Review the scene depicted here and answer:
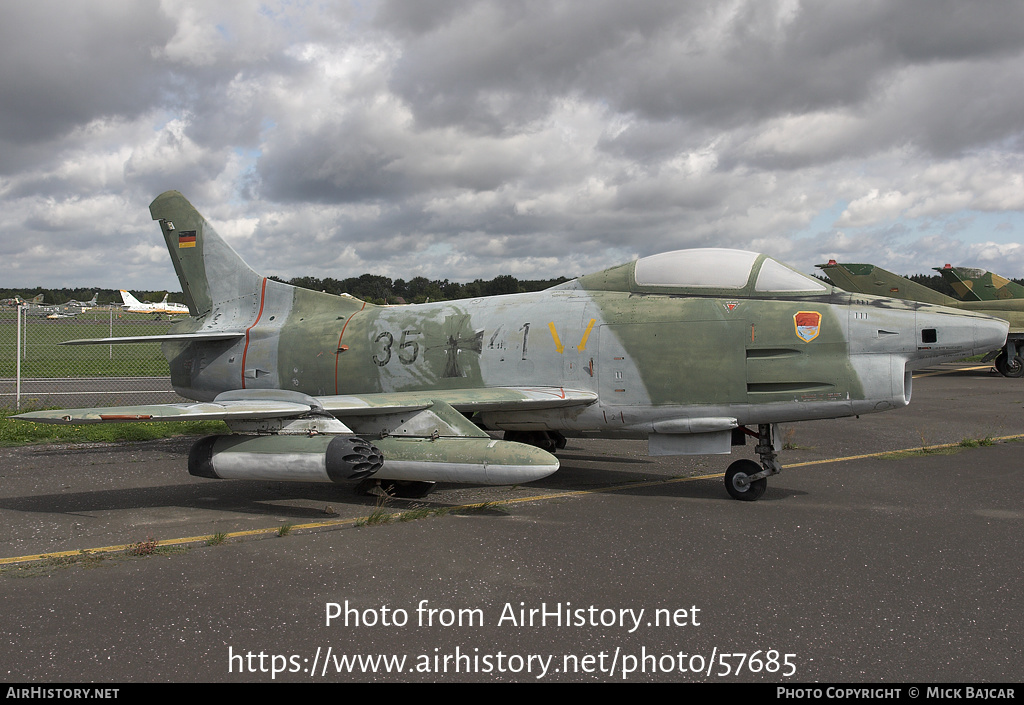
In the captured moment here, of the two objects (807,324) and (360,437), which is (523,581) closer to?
(360,437)

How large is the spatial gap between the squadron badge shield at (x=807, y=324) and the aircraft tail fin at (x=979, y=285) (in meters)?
28.3

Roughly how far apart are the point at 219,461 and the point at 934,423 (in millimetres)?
12718

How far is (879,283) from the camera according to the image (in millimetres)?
28312

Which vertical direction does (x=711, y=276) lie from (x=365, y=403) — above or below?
above

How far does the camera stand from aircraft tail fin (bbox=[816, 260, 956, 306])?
27906mm

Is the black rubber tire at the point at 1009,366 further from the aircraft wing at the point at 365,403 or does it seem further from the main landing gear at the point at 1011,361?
the aircraft wing at the point at 365,403

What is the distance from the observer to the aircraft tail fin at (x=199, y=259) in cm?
1046

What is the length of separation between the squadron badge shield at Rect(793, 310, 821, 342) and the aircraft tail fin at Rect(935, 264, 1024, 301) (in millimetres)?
28284

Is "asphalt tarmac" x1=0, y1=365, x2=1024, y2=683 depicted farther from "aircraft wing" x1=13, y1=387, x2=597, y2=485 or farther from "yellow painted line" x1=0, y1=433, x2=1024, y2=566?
"aircraft wing" x1=13, y1=387, x2=597, y2=485

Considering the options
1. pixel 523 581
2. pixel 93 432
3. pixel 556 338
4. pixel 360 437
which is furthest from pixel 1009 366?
pixel 93 432

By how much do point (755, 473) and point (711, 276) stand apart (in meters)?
2.18

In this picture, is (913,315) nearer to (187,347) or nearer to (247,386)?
(247,386)

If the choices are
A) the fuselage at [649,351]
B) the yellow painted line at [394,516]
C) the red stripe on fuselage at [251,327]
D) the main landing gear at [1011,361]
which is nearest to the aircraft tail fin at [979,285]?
the main landing gear at [1011,361]

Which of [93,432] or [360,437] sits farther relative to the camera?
[93,432]
